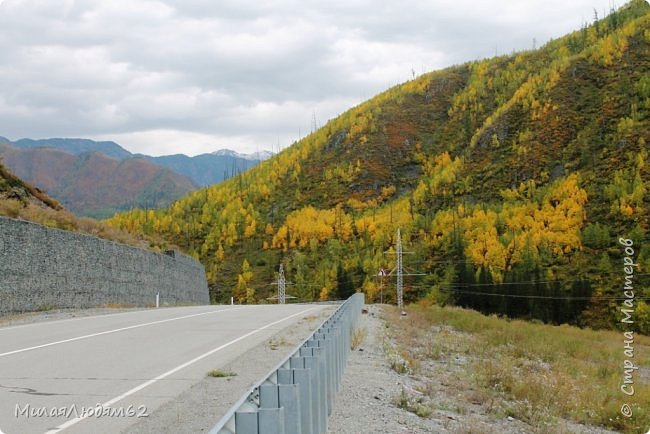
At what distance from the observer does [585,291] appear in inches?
3046

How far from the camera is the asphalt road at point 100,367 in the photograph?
6977 mm

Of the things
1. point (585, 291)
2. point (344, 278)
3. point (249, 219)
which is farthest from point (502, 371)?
point (249, 219)

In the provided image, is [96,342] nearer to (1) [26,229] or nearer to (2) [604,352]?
(1) [26,229]

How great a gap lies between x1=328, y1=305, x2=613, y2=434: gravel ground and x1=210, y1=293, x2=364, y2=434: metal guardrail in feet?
1.53

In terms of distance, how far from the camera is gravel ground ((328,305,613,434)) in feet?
25.0

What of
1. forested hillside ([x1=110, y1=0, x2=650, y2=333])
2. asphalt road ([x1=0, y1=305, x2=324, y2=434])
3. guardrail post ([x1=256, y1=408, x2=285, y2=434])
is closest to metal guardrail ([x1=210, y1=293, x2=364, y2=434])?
guardrail post ([x1=256, y1=408, x2=285, y2=434])

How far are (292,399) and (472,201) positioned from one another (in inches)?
4981

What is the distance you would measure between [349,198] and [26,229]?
134 meters

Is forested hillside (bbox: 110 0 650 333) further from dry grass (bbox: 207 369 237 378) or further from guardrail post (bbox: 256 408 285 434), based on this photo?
guardrail post (bbox: 256 408 285 434)

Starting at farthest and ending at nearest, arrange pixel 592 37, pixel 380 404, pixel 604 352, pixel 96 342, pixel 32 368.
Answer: pixel 592 37 < pixel 604 352 < pixel 96 342 < pixel 32 368 < pixel 380 404

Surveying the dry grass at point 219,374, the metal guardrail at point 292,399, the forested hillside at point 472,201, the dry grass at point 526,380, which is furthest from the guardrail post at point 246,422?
the forested hillside at point 472,201

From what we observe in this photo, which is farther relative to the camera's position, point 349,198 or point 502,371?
point 349,198

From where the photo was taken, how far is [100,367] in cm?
1012

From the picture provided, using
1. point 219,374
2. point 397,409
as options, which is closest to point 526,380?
point 397,409
